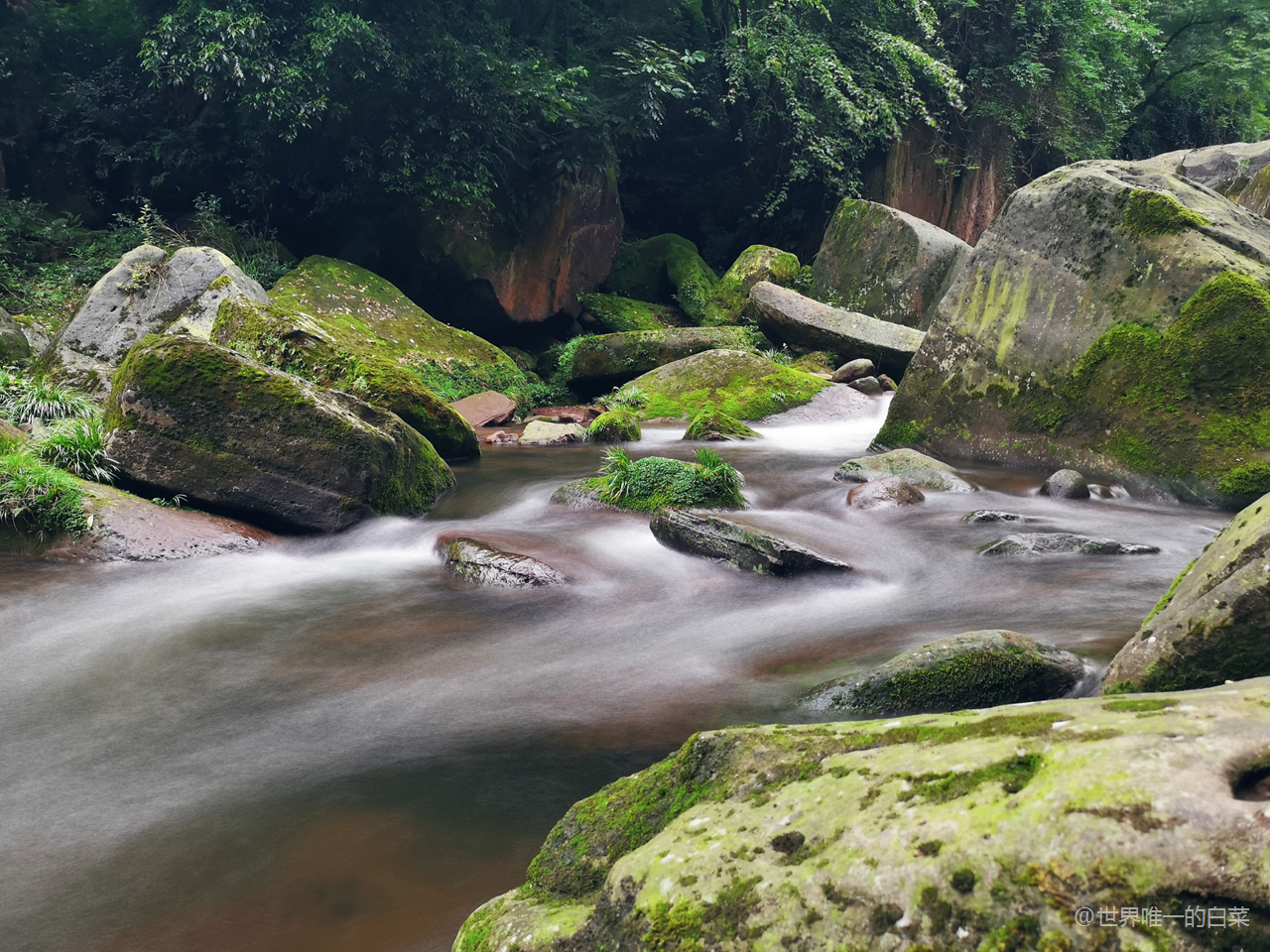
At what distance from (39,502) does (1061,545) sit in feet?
25.1

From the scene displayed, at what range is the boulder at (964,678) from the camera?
3.90 metres

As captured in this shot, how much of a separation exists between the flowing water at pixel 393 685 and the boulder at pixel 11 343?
680 cm

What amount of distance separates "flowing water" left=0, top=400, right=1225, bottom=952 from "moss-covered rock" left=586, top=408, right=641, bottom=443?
181 inches

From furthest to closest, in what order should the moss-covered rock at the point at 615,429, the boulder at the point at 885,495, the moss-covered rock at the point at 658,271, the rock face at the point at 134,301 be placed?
the moss-covered rock at the point at 658,271, the moss-covered rock at the point at 615,429, the rock face at the point at 134,301, the boulder at the point at 885,495

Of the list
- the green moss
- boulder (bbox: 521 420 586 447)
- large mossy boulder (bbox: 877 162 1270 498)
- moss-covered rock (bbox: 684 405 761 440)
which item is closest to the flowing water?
large mossy boulder (bbox: 877 162 1270 498)

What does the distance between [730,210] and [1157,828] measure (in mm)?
25805

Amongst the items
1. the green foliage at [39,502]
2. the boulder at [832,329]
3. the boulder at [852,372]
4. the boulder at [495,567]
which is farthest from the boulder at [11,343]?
the boulder at [852,372]

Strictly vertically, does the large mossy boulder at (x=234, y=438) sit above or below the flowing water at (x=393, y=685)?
above

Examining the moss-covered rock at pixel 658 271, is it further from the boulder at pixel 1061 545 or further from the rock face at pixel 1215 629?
the rock face at pixel 1215 629

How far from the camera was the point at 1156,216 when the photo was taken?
821 cm

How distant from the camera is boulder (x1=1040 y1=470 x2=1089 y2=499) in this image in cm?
814

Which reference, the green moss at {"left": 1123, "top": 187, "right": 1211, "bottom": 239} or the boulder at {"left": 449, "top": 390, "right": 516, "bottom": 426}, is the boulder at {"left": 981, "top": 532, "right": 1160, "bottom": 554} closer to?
the green moss at {"left": 1123, "top": 187, "right": 1211, "bottom": 239}

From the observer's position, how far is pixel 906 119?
22734 millimetres

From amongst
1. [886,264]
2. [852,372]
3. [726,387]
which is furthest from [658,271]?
[726,387]
